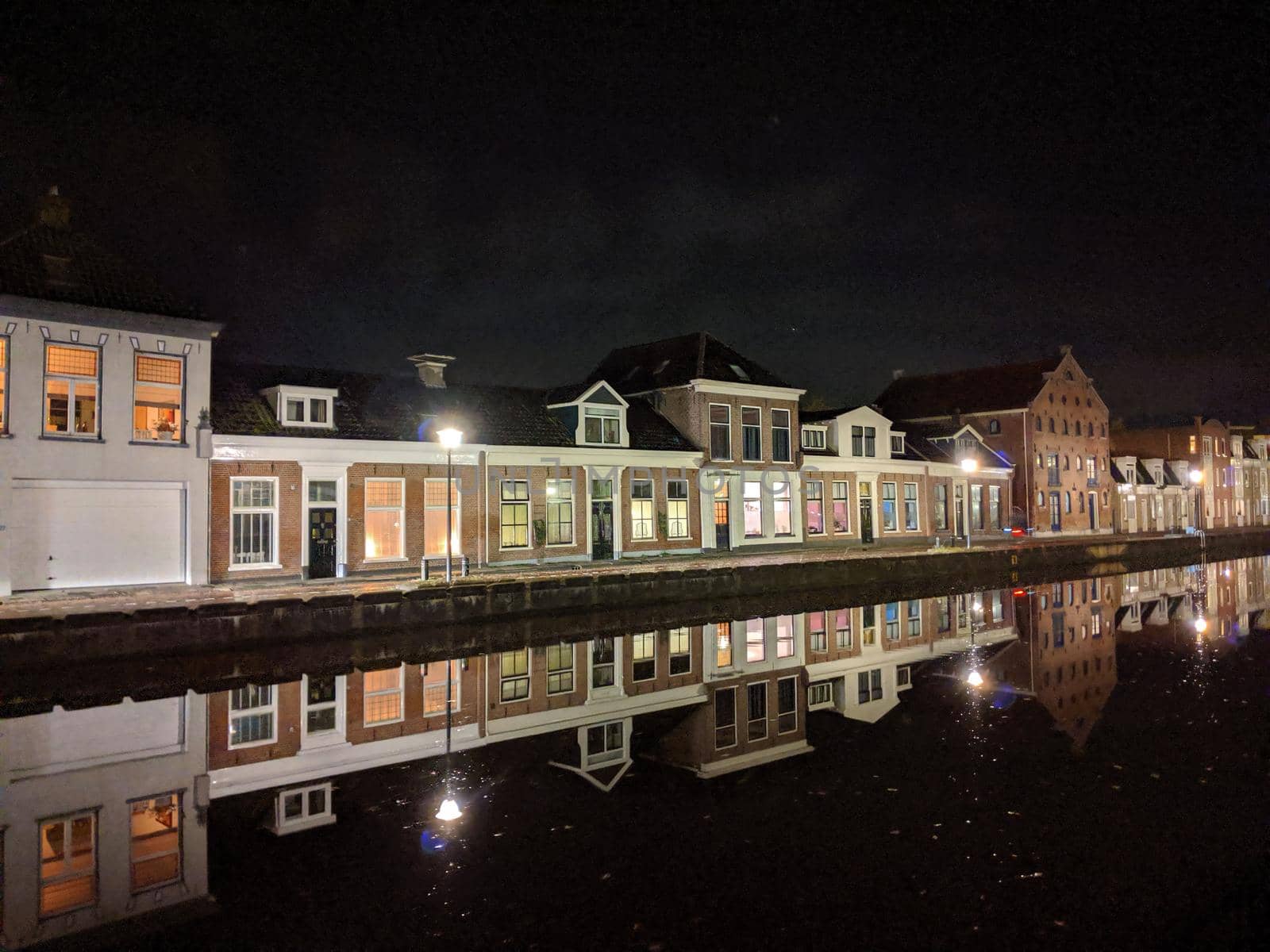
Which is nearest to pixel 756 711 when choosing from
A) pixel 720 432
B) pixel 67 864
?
pixel 67 864

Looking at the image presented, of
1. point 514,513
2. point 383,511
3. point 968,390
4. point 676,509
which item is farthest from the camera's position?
point 968,390

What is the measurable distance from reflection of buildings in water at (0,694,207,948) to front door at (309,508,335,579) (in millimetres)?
11032

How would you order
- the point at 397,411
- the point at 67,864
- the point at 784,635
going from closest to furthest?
the point at 67,864 < the point at 784,635 < the point at 397,411

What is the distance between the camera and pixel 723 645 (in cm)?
1675

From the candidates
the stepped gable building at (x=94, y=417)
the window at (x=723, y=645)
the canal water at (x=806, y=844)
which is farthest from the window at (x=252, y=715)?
the stepped gable building at (x=94, y=417)

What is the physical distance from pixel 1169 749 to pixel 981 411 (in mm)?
44367

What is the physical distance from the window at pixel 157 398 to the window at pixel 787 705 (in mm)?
14963

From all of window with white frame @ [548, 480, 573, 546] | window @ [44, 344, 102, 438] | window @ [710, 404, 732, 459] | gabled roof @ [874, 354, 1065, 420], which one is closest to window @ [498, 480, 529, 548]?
window with white frame @ [548, 480, 573, 546]

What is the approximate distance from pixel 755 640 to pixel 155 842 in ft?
40.2

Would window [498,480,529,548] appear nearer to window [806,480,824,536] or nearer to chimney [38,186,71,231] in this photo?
chimney [38,186,71,231]

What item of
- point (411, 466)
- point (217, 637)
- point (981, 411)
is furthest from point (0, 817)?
point (981, 411)

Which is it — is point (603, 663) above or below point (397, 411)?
below

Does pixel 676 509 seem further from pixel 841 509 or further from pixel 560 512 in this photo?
pixel 841 509

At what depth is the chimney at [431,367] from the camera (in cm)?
2767
